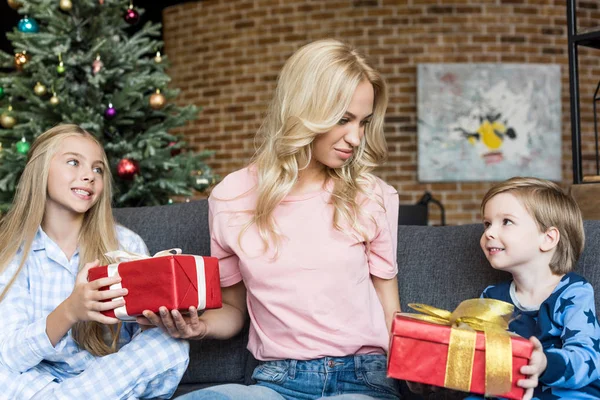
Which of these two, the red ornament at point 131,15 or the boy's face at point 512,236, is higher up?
the red ornament at point 131,15

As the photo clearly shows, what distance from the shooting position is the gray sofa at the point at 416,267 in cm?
180

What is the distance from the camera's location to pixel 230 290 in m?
1.79

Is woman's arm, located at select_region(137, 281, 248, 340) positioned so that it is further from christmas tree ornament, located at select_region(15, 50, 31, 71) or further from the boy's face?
christmas tree ornament, located at select_region(15, 50, 31, 71)

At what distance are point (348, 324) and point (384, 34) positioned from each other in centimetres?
433

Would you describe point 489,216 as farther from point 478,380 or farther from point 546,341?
point 478,380

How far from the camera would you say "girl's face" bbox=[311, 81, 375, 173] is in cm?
161

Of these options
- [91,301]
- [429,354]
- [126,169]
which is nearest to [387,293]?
[429,354]

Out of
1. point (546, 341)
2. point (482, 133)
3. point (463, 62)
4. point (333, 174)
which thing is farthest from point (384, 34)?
point (546, 341)

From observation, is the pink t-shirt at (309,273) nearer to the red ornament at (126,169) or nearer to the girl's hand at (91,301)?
the girl's hand at (91,301)

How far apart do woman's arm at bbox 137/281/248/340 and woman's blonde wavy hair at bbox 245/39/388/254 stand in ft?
0.70

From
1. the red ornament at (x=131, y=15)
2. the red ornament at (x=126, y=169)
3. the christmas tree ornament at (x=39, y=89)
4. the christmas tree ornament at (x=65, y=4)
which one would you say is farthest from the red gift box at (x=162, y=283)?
the red ornament at (x=131, y=15)

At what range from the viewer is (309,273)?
160cm

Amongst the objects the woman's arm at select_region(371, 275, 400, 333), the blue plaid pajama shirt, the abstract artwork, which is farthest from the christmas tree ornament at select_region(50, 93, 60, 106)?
the abstract artwork

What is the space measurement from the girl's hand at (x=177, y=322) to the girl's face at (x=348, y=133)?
1.54 ft
